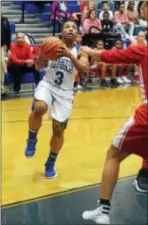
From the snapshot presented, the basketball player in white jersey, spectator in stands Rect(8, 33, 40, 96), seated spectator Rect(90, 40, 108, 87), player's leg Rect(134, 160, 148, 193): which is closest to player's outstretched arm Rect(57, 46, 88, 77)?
the basketball player in white jersey

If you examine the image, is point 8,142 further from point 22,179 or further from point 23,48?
point 23,48

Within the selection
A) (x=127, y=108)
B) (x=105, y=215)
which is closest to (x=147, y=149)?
(x=105, y=215)

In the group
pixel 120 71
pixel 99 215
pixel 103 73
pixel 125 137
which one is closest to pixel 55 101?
pixel 125 137

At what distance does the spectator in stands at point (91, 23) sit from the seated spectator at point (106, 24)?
0.16m

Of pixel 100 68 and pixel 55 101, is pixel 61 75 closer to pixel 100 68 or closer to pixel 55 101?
pixel 55 101

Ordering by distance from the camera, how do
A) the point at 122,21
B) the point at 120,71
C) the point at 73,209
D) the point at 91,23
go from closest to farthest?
the point at 73,209 < the point at 120,71 < the point at 91,23 < the point at 122,21

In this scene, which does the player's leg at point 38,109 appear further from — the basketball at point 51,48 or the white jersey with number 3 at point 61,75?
the basketball at point 51,48

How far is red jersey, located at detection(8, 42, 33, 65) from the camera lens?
32.3ft

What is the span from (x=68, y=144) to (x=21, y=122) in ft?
4.60

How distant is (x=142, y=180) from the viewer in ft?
→ 15.9

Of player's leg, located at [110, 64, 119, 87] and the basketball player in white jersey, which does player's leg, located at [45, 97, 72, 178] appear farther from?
player's leg, located at [110, 64, 119, 87]

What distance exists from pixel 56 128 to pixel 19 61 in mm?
4903

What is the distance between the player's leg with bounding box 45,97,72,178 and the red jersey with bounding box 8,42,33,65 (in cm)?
488

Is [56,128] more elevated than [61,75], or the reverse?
[61,75]
